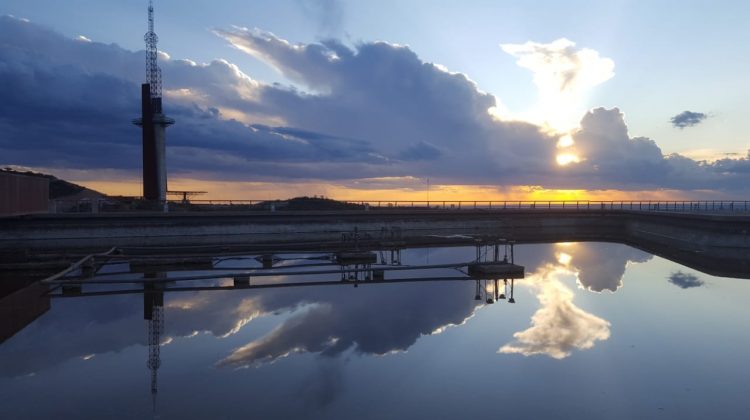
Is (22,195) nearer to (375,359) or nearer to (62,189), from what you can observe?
(375,359)

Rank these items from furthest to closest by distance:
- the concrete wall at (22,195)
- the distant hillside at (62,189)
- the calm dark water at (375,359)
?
1. the distant hillside at (62,189)
2. the concrete wall at (22,195)
3. the calm dark water at (375,359)

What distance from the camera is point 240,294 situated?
24250mm

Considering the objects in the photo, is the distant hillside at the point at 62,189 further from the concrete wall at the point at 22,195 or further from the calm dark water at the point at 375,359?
the calm dark water at the point at 375,359

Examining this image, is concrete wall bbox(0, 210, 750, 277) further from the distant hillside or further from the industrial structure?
the distant hillside

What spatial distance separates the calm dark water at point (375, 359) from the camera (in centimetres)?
1116

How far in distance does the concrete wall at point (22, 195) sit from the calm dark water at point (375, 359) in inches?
750

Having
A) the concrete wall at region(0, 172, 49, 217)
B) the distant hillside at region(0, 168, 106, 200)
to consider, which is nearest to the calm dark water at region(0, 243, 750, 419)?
the concrete wall at region(0, 172, 49, 217)

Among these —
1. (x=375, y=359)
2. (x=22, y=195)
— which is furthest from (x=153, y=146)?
(x=375, y=359)

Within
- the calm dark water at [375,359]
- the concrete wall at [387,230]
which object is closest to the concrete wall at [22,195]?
the concrete wall at [387,230]

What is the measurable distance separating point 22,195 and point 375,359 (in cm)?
3851

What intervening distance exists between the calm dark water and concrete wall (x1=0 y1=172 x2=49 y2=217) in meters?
19.1

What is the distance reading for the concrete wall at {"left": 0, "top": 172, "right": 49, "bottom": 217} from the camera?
35312mm

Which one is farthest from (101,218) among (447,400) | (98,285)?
(447,400)

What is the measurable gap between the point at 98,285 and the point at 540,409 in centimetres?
2512
